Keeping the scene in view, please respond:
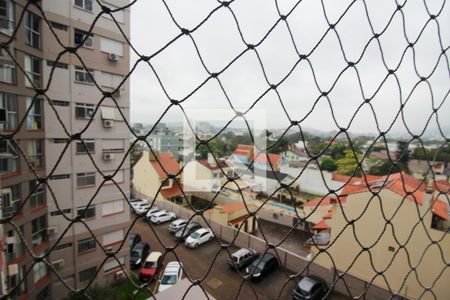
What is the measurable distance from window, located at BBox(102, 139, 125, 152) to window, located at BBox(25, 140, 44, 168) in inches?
24.8

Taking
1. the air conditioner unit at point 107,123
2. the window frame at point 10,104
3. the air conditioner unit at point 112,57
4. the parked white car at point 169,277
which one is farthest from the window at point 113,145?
the parked white car at point 169,277

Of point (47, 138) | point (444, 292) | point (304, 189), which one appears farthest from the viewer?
point (304, 189)

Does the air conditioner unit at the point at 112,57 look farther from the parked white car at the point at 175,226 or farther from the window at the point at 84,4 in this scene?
the parked white car at the point at 175,226

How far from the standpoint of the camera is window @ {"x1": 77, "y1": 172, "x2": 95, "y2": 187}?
2.90 meters

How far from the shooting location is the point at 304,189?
760cm

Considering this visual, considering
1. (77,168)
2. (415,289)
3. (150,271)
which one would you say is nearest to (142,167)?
(150,271)

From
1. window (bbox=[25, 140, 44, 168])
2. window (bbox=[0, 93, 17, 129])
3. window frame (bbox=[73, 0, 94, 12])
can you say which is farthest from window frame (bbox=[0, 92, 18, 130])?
window frame (bbox=[73, 0, 94, 12])

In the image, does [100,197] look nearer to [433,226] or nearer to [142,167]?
[142,167]

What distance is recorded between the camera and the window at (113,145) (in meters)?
2.79

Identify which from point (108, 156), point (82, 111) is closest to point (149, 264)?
point (108, 156)

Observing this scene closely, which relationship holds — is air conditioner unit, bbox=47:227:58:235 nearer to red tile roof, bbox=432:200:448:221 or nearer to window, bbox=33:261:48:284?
window, bbox=33:261:48:284

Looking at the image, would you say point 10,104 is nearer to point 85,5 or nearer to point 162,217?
point 85,5

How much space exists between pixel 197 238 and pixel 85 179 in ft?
8.54

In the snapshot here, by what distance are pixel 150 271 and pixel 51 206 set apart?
1835mm
